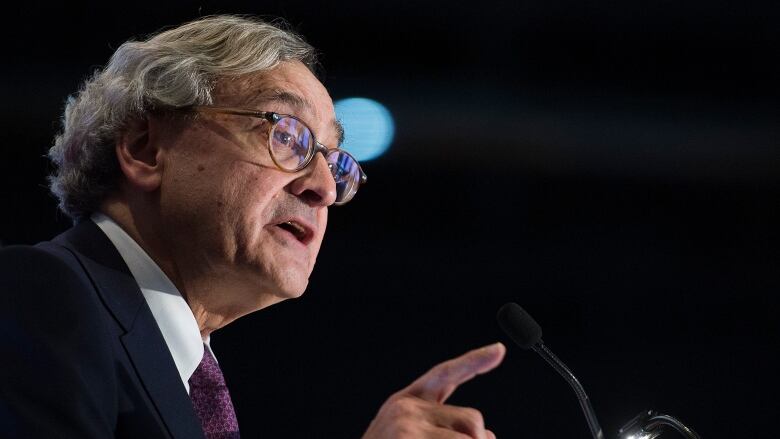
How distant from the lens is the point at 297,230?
1.79 m

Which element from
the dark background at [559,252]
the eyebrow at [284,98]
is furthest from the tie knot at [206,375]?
the dark background at [559,252]

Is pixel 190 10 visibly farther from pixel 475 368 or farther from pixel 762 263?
pixel 762 263

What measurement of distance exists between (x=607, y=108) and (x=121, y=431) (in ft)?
8.44

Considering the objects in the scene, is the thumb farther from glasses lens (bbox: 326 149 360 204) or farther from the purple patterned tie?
glasses lens (bbox: 326 149 360 204)

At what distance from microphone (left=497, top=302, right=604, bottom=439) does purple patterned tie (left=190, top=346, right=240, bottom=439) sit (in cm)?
56

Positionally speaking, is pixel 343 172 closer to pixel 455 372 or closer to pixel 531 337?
pixel 531 337

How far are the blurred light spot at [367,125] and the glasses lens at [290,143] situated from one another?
4.51 ft

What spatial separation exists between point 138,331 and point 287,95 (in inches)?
23.7

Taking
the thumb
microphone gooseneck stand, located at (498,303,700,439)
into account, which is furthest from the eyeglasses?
the thumb

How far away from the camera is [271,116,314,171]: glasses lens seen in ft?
5.67

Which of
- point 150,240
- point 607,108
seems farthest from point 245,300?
point 607,108

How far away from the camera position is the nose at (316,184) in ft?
5.78

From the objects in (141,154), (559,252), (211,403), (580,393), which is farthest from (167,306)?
(559,252)

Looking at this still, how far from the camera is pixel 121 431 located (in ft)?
4.38
